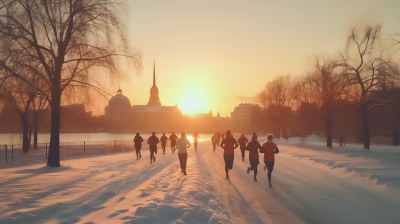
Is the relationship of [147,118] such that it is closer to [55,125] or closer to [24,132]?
[24,132]

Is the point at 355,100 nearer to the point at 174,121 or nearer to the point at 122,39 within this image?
the point at 122,39

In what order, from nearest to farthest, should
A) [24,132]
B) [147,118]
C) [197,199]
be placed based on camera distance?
[197,199] → [24,132] → [147,118]

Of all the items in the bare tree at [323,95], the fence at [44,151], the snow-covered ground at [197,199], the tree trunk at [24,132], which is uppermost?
the bare tree at [323,95]

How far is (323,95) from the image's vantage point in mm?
26203

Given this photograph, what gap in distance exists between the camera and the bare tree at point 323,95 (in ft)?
78.1

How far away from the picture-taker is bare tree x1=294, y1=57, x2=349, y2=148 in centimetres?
2380

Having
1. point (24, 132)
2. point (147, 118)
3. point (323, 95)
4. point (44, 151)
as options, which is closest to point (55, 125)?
point (24, 132)

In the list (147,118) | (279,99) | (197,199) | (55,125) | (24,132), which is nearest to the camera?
(197,199)

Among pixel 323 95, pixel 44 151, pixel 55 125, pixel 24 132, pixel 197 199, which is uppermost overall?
pixel 323 95

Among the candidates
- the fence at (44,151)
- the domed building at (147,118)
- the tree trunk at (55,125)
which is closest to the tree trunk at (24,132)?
the fence at (44,151)

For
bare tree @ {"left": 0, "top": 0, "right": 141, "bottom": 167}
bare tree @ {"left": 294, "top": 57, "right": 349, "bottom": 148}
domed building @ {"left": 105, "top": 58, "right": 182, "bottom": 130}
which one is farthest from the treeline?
domed building @ {"left": 105, "top": 58, "right": 182, "bottom": 130}

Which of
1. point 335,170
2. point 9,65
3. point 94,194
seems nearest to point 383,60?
point 335,170

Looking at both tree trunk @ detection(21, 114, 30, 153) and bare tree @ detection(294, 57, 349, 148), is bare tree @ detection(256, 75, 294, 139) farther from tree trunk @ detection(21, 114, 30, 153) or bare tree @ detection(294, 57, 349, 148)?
tree trunk @ detection(21, 114, 30, 153)

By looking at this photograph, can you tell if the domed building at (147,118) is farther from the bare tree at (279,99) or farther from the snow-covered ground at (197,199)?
the snow-covered ground at (197,199)
